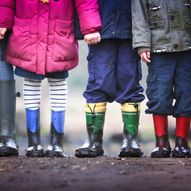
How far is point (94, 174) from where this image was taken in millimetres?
2781

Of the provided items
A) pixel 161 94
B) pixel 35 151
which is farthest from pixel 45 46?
pixel 161 94

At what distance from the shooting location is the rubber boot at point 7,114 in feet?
12.3

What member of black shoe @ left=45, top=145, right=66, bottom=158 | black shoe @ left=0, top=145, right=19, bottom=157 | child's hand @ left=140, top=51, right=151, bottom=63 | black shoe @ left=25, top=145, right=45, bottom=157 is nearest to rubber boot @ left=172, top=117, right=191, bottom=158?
child's hand @ left=140, top=51, right=151, bottom=63

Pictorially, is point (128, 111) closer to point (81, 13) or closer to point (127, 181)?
point (81, 13)

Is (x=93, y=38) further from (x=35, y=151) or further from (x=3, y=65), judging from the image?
(x=35, y=151)

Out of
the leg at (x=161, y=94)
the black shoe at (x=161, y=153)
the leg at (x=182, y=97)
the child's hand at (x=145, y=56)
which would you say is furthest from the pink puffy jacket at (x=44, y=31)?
the black shoe at (x=161, y=153)

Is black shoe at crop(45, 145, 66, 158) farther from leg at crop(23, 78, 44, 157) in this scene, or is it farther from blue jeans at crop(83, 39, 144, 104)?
blue jeans at crop(83, 39, 144, 104)

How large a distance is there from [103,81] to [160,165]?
0.75 m

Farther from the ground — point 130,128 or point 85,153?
point 130,128

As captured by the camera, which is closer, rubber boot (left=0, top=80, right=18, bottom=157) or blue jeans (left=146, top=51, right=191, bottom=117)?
blue jeans (left=146, top=51, right=191, bottom=117)

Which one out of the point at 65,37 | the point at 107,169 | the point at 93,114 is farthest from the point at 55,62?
the point at 107,169

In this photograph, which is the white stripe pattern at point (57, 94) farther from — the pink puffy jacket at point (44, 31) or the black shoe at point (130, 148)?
the black shoe at point (130, 148)

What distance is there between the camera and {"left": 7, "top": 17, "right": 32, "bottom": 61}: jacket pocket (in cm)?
361

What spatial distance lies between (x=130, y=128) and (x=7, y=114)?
0.79 metres
